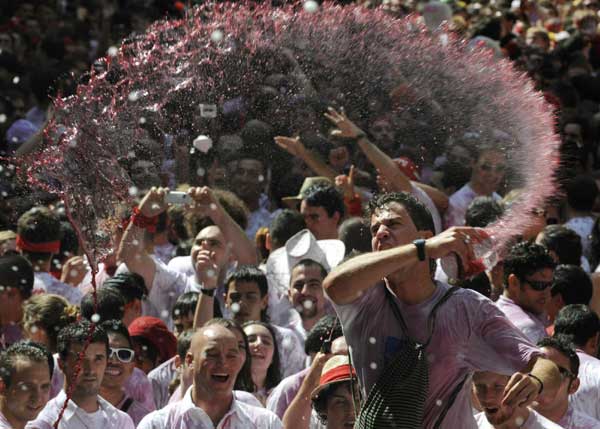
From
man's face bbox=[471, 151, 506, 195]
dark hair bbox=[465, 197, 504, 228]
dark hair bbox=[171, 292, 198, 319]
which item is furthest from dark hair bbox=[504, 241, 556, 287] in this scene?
dark hair bbox=[171, 292, 198, 319]

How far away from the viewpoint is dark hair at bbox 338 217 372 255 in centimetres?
830

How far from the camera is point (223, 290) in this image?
342 inches

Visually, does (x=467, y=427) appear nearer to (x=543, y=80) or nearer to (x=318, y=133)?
(x=318, y=133)

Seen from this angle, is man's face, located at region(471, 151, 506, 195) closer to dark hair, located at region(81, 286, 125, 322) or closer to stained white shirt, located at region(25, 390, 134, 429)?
dark hair, located at region(81, 286, 125, 322)

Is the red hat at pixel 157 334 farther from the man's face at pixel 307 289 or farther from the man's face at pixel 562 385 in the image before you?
the man's face at pixel 562 385

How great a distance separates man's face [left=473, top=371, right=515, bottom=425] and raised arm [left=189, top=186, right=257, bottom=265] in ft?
9.30

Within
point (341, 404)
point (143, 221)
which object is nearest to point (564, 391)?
point (341, 404)

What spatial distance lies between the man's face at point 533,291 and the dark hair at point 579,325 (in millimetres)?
365

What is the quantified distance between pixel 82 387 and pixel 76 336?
33 cm

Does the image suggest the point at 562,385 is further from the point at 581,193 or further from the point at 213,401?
the point at 581,193

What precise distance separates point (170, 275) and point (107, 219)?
1.84 m

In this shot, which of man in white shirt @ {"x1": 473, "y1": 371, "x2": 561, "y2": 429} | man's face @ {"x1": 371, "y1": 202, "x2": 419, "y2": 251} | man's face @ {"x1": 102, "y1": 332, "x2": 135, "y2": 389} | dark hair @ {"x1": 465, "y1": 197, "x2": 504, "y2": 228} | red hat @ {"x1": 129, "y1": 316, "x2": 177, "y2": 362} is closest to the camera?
man's face @ {"x1": 371, "y1": 202, "x2": 419, "y2": 251}

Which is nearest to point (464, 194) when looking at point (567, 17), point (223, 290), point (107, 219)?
point (223, 290)

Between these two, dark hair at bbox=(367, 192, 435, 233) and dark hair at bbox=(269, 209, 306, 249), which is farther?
dark hair at bbox=(269, 209, 306, 249)
